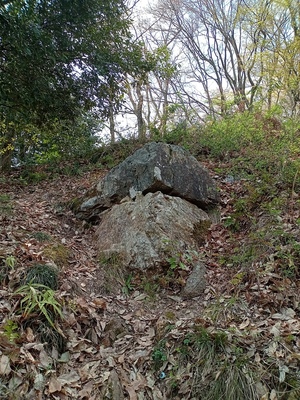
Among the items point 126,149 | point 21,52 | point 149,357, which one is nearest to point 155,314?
point 149,357

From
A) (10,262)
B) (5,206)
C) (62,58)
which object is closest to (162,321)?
(10,262)

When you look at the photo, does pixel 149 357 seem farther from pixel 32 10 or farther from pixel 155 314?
pixel 32 10

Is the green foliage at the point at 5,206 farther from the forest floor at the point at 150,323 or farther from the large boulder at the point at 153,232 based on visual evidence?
the large boulder at the point at 153,232

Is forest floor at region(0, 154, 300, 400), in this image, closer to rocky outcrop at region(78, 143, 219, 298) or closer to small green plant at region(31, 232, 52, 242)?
small green plant at region(31, 232, 52, 242)

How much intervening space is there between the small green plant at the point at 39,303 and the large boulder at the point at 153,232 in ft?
3.82

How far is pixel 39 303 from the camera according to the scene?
2613 millimetres

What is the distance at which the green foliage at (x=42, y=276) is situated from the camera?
293cm

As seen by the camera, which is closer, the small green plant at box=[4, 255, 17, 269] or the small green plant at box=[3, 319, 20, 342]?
the small green plant at box=[3, 319, 20, 342]

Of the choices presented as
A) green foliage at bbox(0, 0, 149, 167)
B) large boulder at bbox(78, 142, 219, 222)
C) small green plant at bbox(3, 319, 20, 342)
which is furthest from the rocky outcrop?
green foliage at bbox(0, 0, 149, 167)

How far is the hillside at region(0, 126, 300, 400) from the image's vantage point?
2252 millimetres

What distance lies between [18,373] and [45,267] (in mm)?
1032

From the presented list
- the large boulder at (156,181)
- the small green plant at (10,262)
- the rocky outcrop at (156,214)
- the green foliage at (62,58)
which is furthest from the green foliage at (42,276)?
the green foliage at (62,58)

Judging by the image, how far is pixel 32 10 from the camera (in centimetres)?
391

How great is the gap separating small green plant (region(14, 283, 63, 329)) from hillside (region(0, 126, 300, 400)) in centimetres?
1
